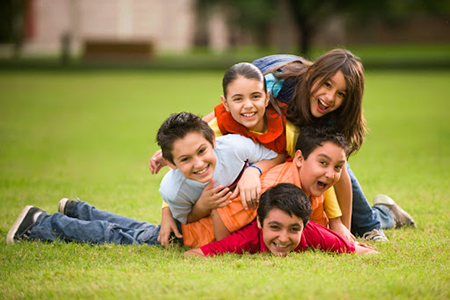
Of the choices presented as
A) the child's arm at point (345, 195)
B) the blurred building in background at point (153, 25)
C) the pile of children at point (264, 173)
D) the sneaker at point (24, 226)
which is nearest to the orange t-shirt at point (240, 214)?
the pile of children at point (264, 173)

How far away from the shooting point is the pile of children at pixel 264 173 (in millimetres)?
3941

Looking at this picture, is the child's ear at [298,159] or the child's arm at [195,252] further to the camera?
the child's ear at [298,159]

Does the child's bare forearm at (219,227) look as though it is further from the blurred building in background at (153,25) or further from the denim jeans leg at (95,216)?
the blurred building in background at (153,25)

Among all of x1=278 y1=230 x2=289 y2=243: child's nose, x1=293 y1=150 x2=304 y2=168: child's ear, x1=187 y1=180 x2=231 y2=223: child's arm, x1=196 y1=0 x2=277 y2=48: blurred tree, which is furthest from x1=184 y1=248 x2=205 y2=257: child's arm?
x1=196 y1=0 x2=277 y2=48: blurred tree

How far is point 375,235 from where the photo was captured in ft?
14.8

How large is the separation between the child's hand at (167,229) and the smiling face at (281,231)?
28.8 inches

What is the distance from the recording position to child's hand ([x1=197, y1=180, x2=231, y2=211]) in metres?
3.99

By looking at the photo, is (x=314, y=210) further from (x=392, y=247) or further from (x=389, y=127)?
(x=389, y=127)

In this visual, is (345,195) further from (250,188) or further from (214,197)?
(214,197)

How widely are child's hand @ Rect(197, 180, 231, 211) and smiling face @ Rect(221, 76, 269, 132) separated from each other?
0.54 meters

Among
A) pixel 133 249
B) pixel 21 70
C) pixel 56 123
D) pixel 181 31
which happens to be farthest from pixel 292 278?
pixel 181 31

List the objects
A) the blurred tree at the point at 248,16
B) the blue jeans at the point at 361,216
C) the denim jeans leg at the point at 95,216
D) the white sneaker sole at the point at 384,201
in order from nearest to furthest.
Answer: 1. the blue jeans at the point at 361,216
2. the denim jeans leg at the point at 95,216
3. the white sneaker sole at the point at 384,201
4. the blurred tree at the point at 248,16

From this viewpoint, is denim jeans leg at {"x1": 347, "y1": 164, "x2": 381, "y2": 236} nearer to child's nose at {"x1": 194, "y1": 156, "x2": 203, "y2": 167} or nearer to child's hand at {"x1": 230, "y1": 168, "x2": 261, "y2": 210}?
child's hand at {"x1": 230, "y1": 168, "x2": 261, "y2": 210}

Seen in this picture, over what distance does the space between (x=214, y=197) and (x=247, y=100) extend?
2.48 feet
